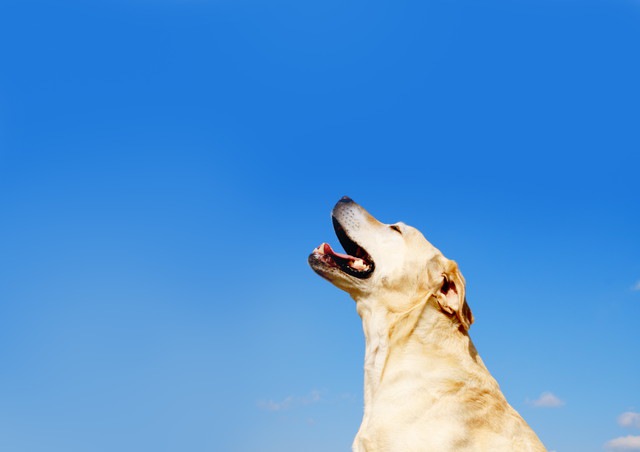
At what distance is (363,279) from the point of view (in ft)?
26.5

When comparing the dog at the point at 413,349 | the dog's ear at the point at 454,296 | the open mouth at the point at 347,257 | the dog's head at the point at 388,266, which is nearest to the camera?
the dog at the point at 413,349

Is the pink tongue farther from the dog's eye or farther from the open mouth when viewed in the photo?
the dog's eye

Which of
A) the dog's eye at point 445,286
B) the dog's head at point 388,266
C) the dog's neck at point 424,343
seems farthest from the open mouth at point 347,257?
the dog's eye at point 445,286

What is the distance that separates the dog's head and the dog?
1 centimetres

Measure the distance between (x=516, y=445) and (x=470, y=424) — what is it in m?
0.47

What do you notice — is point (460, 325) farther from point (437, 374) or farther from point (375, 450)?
point (375, 450)

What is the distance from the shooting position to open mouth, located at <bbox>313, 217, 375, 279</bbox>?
26.8ft

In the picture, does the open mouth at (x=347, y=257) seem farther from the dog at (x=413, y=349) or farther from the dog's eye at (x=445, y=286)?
the dog's eye at (x=445, y=286)

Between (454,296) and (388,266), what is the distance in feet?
2.76

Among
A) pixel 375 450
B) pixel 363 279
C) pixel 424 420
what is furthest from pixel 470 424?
pixel 363 279

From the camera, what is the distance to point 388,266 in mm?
7965

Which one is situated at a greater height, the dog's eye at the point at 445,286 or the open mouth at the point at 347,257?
the open mouth at the point at 347,257

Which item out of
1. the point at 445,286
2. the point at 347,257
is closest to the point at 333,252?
the point at 347,257

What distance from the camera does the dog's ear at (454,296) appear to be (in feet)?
24.5
